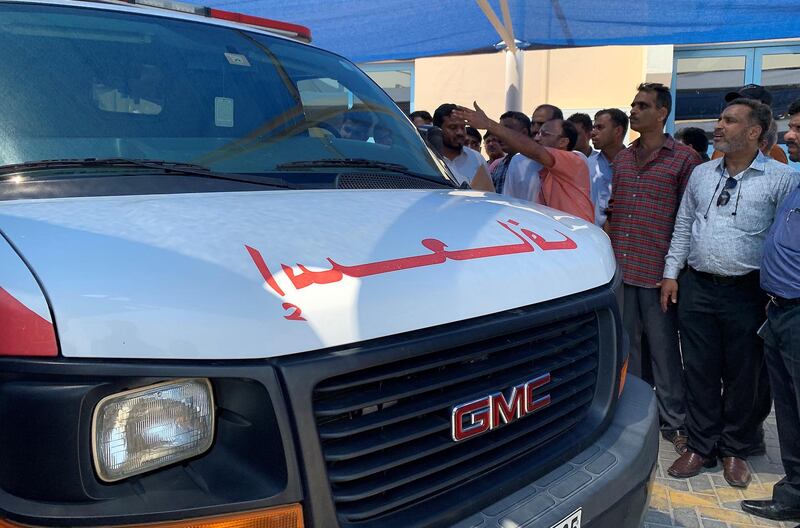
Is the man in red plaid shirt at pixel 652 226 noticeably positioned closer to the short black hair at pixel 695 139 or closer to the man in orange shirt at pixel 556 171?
the man in orange shirt at pixel 556 171

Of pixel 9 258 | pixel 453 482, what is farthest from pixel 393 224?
pixel 9 258

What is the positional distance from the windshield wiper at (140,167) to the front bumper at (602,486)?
118 cm

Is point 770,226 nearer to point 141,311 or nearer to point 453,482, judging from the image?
point 453,482

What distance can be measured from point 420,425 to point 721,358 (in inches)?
114

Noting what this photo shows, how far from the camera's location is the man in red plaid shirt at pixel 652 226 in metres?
4.10

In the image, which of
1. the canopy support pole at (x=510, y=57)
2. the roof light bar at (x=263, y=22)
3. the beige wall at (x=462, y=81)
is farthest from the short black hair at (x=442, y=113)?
the beige wall at (x=462, y=81)

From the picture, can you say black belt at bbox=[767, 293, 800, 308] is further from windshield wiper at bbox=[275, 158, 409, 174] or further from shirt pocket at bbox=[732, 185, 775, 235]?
windshield wiper at bbox=[275, 158, 409, 174]

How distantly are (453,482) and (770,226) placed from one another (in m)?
2.61

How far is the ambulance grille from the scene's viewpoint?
4.85 feet

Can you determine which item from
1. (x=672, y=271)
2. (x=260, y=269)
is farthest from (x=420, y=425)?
(x=672, y=271)

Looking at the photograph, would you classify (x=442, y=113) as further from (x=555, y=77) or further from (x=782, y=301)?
(x=555, y=77)

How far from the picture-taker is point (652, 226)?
4.12 metres

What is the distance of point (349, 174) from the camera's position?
94.3 inches

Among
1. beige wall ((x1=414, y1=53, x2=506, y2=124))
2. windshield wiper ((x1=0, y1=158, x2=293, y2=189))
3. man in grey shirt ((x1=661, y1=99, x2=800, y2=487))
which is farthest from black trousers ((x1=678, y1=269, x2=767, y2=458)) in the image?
beige wall ((x1=414, y1=53, x2=506, y2=124))
